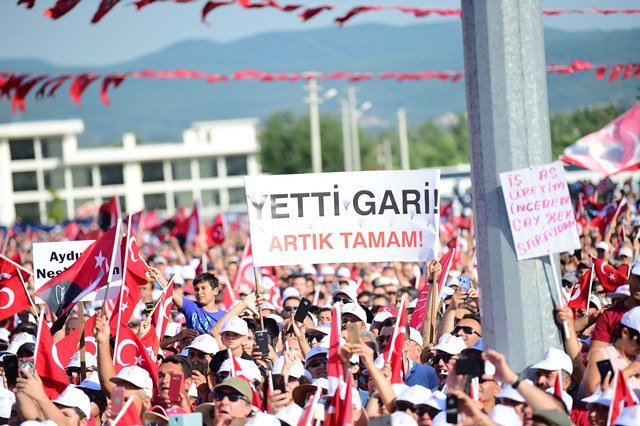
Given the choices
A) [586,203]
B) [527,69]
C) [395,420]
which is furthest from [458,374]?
[586,203]

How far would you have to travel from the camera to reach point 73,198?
5325 inches

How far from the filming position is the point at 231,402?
7719 mm

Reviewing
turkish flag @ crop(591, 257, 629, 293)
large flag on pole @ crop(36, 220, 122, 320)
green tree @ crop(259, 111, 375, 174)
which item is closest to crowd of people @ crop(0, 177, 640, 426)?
turkish flag @ crop(591, 257, 629, 293)

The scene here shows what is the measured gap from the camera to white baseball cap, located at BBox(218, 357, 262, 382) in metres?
9.01

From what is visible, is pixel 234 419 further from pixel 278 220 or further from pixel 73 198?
pixel 73 198

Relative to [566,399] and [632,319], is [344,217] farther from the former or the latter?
[566,399]

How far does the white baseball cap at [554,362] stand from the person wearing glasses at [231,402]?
168cm

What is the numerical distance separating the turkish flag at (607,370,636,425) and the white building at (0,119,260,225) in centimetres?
12550

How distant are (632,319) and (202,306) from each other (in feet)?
16.5

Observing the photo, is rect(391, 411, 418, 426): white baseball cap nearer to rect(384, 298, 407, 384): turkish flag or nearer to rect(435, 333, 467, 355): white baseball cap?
rect(384, 298, 407, 384): turkish flag

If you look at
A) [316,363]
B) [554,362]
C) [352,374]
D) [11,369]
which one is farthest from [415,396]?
[11,369]

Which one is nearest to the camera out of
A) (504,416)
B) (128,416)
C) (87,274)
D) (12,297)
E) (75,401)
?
(504,416)

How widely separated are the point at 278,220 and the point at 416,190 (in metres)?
1.11

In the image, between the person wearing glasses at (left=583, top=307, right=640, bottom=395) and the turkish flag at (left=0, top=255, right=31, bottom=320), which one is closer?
the person wearing glasses at (left=583, top=307, right=640, bottom=395)
